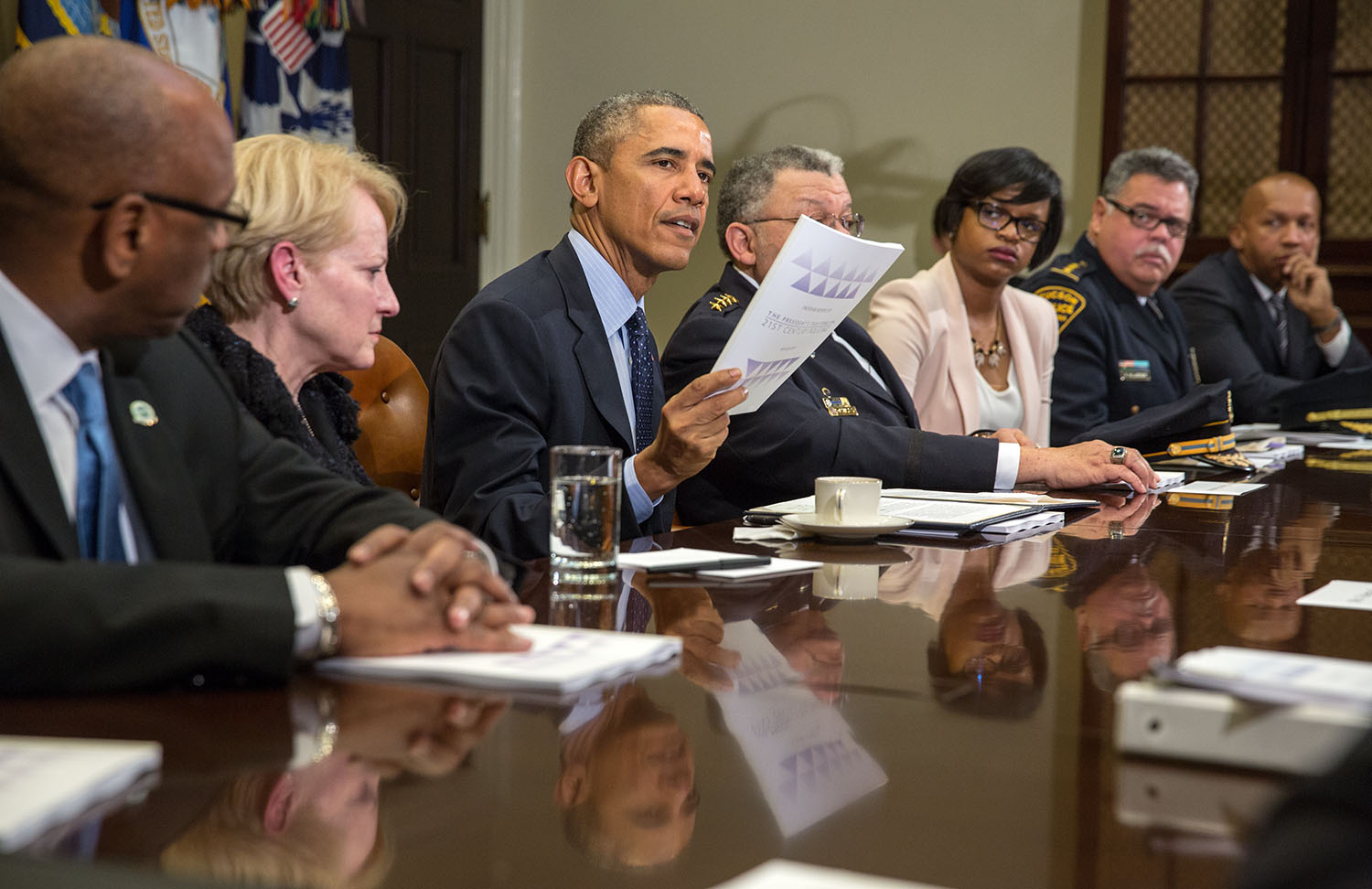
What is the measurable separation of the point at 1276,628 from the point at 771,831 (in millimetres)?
699

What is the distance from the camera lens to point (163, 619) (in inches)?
35.2

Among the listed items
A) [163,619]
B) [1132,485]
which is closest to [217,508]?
[163,619]

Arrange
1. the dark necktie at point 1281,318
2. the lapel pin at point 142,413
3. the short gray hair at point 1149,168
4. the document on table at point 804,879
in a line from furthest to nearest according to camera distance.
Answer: the dark necktie at point 1281,318 < the short gray hair at point 1149,168 < the lapel pin at point 142,413 < the document on table at point 804,879

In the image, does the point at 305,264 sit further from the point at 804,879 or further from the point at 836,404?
the point at 804,879

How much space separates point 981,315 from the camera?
3.55m

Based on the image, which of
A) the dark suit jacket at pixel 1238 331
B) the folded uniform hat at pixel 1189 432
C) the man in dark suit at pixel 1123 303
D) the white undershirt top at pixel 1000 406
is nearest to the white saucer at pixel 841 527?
the folded uniform hat at pixel 1189 432

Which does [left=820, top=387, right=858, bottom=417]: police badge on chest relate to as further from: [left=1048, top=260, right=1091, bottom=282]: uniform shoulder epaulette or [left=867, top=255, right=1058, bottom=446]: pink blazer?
[left=1048, top=260, right=1091, bottom=282]: uniform shoulder epaulette

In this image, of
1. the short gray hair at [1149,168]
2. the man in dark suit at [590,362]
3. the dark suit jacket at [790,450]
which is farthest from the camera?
the short gray hair at [1149,168]

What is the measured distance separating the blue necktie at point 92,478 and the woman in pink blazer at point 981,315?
2.32 meters

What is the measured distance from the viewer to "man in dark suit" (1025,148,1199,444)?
3811 mm

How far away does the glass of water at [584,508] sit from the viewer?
1361 mm

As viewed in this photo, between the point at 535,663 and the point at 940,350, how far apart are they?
8.23ft

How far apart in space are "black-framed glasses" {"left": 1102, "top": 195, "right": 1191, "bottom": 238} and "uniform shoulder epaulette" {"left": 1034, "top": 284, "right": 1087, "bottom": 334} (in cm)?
31

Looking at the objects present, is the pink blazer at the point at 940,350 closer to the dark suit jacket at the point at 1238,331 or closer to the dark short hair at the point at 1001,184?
the dark short hair at the point at 1001,184
